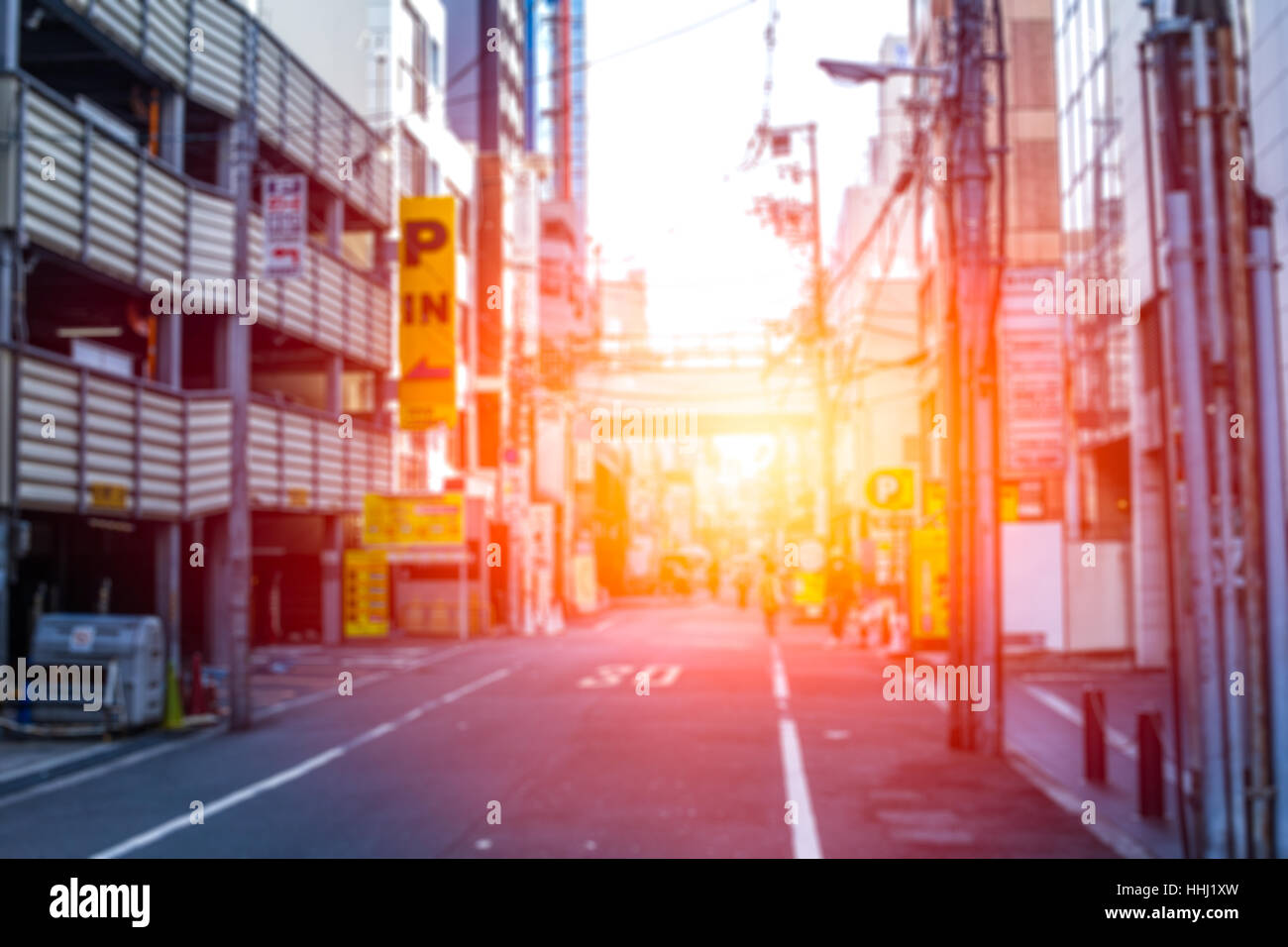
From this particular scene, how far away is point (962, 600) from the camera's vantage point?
14867mm

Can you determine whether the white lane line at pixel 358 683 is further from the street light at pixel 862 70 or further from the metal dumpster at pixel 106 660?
the street light at pixel 862 70

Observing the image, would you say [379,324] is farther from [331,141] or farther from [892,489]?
[892,489]

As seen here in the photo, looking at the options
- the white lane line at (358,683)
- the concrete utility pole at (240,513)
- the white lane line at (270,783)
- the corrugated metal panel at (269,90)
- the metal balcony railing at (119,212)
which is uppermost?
the corrugated metal panel at (269,90)

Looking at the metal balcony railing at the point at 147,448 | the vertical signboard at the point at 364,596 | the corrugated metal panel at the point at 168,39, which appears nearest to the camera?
the metal balcony railing at the point at 147,448

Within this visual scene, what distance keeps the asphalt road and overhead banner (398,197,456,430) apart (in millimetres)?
11207

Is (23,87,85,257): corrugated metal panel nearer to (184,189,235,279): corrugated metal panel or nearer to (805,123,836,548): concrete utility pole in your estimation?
(184,189,235,279): corrugated metal panel

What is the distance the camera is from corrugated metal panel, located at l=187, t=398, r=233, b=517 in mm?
23219

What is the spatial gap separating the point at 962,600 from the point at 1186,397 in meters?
8.75

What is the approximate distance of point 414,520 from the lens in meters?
32.3

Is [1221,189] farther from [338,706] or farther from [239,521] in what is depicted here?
[338,706]

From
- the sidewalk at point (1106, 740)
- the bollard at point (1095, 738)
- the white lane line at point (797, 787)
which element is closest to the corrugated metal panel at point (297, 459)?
the white lane line at point (797, 787)

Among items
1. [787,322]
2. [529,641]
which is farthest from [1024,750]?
[787,322]

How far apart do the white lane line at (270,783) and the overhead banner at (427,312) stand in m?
12.1

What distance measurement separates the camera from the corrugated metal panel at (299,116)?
88.9 ft
